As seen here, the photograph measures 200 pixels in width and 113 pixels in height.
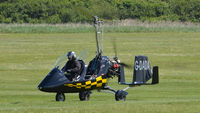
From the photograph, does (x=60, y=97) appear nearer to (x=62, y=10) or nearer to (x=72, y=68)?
(x=72, y=68)

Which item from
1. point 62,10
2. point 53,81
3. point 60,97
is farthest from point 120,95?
point 62,10

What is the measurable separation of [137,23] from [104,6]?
65.5 m

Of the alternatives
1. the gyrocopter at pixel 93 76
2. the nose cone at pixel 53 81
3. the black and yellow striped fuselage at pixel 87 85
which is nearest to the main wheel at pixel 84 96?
the gyrocopter at pixel 93 76

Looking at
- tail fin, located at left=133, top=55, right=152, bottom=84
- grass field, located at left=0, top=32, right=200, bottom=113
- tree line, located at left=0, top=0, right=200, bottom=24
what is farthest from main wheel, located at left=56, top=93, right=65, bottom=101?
tree line, located at left=0, top=0, right=200, bottom=24

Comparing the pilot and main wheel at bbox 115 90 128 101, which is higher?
the pilot

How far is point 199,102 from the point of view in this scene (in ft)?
63.6

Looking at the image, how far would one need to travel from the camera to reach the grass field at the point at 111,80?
Result: 17.9m

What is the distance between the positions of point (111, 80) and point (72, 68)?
38.2ft

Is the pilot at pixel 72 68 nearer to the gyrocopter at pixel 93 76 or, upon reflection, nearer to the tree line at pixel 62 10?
the gyrocopter at pixel 93 76

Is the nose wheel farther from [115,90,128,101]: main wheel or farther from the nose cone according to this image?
[115,90,128,101]: main wheel

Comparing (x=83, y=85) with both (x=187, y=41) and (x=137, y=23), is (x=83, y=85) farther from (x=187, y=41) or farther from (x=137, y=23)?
(x=137, y=23)

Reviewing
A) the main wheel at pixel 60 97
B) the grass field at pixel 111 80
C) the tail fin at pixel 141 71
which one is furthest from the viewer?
the tail fin at pixel 141 71

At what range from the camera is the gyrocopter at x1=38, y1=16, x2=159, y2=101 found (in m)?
19.6

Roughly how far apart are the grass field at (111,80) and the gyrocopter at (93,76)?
483 mm
